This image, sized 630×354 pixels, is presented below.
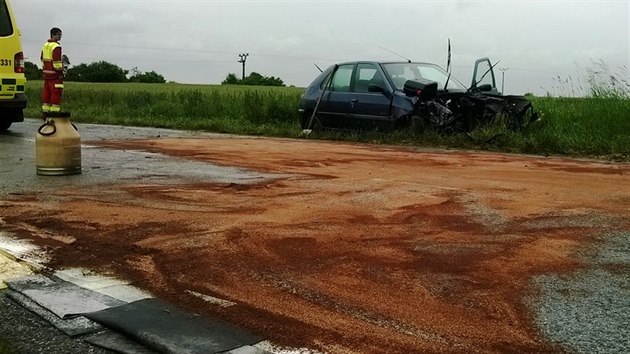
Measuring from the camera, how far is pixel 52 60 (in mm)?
12875

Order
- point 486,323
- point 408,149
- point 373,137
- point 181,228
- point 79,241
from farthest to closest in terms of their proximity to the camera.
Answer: point 373,137 → point 408,149 → point 181,228 → point 79,241 → point 486,323

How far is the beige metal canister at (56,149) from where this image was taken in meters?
7.30

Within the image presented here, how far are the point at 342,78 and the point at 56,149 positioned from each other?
6.55 metres

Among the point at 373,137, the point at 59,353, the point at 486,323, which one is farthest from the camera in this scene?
the point at 373,137

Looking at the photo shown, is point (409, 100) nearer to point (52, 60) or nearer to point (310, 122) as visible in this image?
point (310, 122)

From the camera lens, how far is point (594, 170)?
7.82 meters

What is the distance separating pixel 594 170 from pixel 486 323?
5527 mm

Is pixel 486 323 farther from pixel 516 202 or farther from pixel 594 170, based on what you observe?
pixel 594 170

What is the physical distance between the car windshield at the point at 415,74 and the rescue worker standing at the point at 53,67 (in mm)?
6125

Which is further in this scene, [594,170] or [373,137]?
[373,137]

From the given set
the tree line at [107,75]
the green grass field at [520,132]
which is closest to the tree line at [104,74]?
the tree line at [107,75]

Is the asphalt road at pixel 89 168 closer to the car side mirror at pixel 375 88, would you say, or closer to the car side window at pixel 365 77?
the car side mirror at pixel 375 88

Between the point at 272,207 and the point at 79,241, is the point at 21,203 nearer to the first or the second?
the point at 79,241

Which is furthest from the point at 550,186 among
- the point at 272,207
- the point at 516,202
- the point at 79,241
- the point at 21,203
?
the point at 21,203
